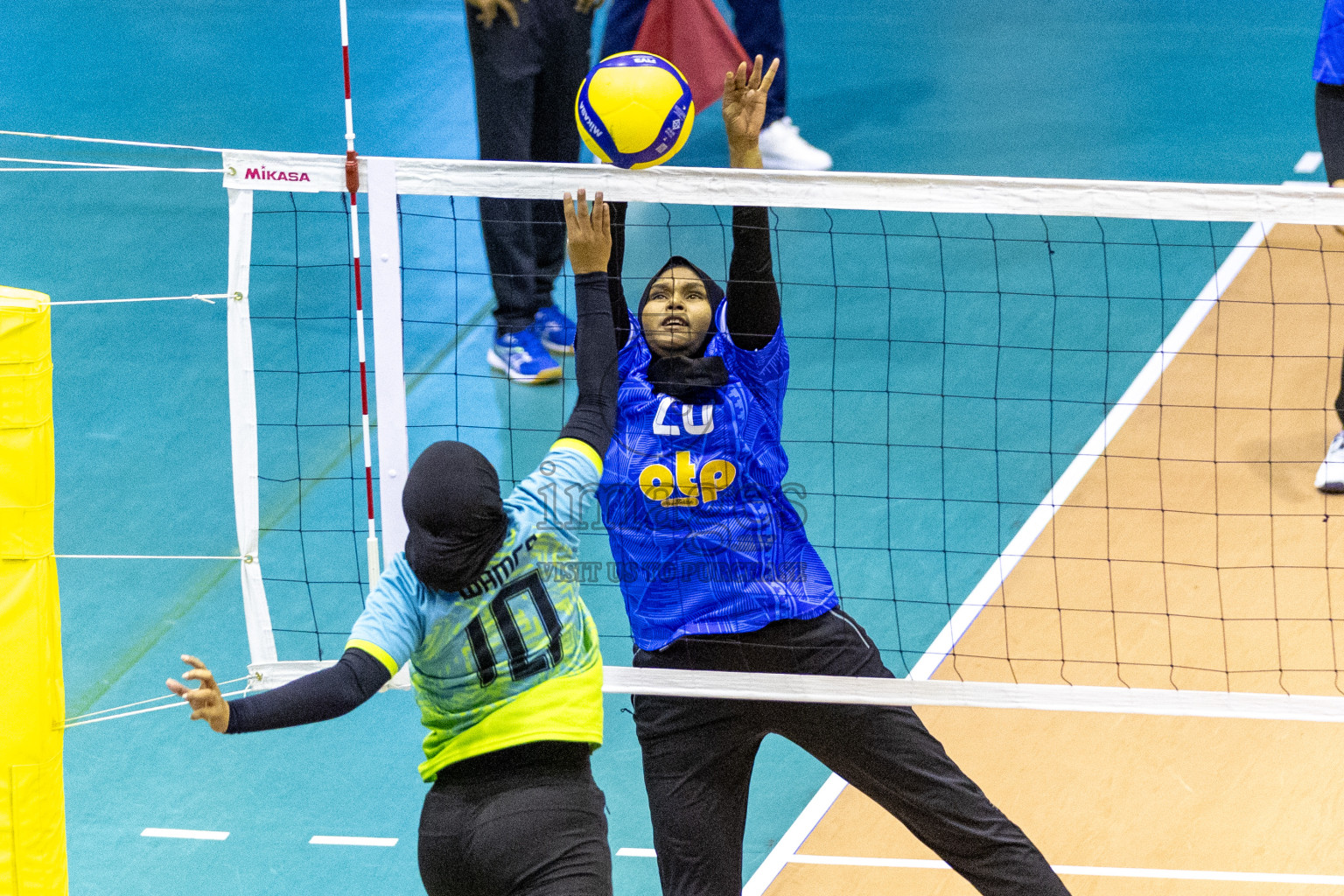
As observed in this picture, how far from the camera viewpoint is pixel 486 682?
2916mm

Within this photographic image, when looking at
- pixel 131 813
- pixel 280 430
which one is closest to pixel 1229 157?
pixel 280 430

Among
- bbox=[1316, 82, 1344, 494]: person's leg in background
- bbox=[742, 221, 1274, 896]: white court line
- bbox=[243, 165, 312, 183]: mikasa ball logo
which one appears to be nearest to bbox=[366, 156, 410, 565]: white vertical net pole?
bbox=[243, 165, 312, 183]: mikasa ball logo

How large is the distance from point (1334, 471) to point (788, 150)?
3975 millimetres

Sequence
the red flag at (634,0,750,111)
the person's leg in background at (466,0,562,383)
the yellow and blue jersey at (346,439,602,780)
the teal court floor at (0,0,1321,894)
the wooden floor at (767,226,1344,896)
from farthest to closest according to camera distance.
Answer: the red flag at (634,0,750,111) → the person's leg in background at (466,0,562,383) → the teal court floor at (0,0,1321,894) → the wooden floor at (767,226,1344,896) → the yellow and blue jersey at (346,439,602,780)

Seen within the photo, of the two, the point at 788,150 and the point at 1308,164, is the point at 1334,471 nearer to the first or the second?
the point at 1308,164

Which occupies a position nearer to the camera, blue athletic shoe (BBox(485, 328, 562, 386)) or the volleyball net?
the volleyball net

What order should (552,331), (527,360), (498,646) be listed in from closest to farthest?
(498,646) < (527,360) < (552,331)

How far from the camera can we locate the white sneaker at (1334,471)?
5.61m

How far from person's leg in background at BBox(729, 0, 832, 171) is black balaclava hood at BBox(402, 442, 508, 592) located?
5.65 m

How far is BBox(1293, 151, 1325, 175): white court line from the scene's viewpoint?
835 centimetres

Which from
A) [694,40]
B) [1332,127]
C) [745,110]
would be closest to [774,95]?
[694,40]

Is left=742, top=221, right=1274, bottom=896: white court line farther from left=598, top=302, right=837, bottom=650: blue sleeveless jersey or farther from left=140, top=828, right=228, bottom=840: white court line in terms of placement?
left=140, top=828, right=228, bottom=840: white court line

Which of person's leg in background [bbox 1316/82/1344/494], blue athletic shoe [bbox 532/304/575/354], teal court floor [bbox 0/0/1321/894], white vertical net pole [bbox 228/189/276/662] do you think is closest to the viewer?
white vertical net pole [bbox 228/189/276/662]

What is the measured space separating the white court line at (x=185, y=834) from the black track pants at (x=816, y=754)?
1531 millimetres
